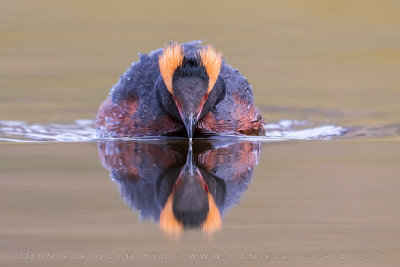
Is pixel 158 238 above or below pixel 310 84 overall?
below

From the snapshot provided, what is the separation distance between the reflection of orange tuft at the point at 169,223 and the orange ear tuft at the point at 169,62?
4.13 metres

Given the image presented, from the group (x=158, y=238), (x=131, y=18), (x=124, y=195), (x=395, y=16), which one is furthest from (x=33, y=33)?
(x=158, y=238)

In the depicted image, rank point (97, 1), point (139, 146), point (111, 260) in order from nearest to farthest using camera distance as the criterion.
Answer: point (111, 260), point (139, 146), point (97, 1)

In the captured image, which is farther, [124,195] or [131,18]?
[131,18]

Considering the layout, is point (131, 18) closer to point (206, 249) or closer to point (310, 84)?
point (310, 84)

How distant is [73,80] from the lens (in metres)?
18.2

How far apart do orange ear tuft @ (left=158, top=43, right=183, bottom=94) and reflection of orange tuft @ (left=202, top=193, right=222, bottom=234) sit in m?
3.88

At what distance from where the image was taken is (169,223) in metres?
7.91

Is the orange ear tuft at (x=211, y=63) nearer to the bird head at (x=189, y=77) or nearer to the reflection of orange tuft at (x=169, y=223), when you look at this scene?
the bird head at (x=189, y=77)

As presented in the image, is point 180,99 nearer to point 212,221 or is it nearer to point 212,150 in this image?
point 212,150

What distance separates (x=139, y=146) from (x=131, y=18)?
9.96m

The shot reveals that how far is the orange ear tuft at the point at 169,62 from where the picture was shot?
39.6 ft

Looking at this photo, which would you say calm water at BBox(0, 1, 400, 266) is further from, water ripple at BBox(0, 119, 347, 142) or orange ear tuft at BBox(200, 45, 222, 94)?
orange ear tuft at BBox(200, 45, 222, 94)

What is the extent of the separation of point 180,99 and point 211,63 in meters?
0.81
